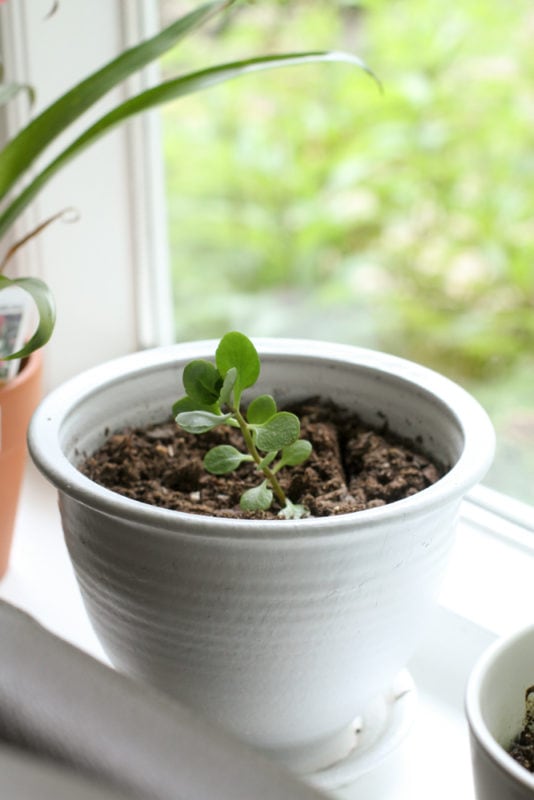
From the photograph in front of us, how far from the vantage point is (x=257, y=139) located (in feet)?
5.84

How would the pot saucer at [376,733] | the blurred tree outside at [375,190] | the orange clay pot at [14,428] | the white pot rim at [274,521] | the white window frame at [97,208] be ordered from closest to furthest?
the white pot rim at [274,521] → the pot saucer at [376,733] → the orange clay pot at [14,428] → the white window frame at [97,208] → the blurred tree outside at [375,190]

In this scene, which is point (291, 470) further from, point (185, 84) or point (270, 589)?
point (185, 84)

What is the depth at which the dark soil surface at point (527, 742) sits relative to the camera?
1.58 feet

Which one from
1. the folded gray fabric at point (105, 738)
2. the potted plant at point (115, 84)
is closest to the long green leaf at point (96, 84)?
the potted plant at point (115, 84)

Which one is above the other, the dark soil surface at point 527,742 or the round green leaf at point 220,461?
the round green leaf at point 220,461

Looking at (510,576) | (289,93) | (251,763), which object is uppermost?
(289,93)

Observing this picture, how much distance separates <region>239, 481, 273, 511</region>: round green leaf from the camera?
1.70 feet

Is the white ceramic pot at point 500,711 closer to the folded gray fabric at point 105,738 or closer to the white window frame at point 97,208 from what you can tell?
the folded gray fabric at point 105,738

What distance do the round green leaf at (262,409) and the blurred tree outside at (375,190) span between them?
0.74m

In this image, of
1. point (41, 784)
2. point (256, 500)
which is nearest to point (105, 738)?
point (41, 784)

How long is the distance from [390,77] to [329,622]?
1236 millimetres

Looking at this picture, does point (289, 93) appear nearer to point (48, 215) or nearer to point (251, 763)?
point (48, 215)

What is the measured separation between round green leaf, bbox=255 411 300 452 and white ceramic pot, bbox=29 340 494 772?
74 mm

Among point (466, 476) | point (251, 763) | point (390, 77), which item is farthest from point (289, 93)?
point (251, 763)
